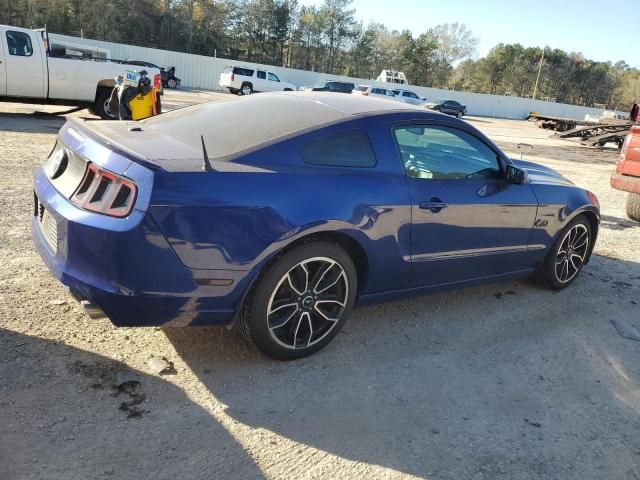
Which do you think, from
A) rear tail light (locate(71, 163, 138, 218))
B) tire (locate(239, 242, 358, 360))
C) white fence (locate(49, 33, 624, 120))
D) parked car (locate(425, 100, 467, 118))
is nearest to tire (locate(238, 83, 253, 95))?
white fence (locate(49, 33, 624, 120))

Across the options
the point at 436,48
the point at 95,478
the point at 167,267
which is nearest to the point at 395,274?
the point at 167,267

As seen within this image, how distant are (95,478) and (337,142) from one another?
216 cm

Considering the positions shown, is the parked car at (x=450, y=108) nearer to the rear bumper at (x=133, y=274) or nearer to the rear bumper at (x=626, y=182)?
the rear bumper at (x=626, y=182)

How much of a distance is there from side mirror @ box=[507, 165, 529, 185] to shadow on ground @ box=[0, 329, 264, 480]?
2806 mm

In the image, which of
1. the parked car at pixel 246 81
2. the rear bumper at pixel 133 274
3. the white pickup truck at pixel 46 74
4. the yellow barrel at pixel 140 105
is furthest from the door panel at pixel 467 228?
the parked car at pixel 246 81

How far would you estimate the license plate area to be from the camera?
2.93 m

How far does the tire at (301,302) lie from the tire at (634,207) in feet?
22.3

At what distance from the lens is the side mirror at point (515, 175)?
163 inches

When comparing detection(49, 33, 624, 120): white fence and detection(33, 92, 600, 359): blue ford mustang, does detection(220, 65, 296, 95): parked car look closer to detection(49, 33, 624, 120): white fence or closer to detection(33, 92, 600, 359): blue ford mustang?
detection(49, 33, 624, 120): white fence

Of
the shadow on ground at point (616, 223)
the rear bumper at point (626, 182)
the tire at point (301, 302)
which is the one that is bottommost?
the shadow on ground at point (616, 223)

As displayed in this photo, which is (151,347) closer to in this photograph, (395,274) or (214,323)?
(214,323)

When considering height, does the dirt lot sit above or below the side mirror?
below

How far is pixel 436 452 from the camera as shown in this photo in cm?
269

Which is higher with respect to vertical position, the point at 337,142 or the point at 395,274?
the point at 337,142
